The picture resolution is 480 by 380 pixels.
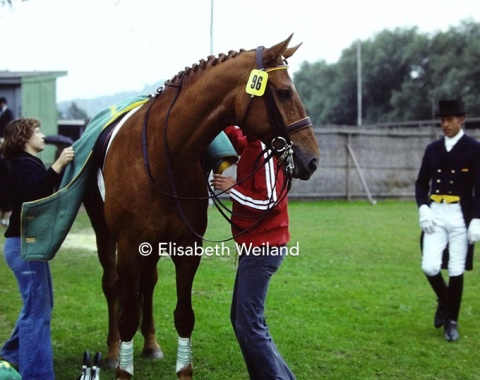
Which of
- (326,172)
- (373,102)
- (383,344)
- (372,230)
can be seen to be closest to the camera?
(383,344)

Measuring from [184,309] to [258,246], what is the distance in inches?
29.8

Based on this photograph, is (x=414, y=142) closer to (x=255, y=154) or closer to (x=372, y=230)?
(x=372, y=230)

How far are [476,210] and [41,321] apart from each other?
3.90m

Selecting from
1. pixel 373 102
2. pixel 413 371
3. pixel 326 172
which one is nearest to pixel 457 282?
pixel 413 371

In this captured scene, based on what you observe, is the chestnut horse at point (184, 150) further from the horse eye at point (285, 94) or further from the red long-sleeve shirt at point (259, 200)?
the red long-sleeve shirt at point (259, 200)

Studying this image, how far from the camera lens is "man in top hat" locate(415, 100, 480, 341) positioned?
5793 millimetres

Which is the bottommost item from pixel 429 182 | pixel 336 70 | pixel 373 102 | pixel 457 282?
pixel 457 282

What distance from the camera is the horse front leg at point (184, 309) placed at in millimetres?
3996

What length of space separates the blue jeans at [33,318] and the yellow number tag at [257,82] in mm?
1896

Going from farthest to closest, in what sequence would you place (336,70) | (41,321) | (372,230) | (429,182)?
(336,70), (372,230), (429,182), (41,321)

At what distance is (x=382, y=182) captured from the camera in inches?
804

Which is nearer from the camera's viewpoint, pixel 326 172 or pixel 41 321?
pixel 41 321

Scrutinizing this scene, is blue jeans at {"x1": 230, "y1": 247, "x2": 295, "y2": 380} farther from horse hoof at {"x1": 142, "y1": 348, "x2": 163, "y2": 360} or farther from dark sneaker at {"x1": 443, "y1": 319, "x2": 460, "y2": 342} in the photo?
dark sneaker at {"x1": 443, "y1": 319, "x2": 460, "y2": 342}

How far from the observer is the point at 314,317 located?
6273mm
